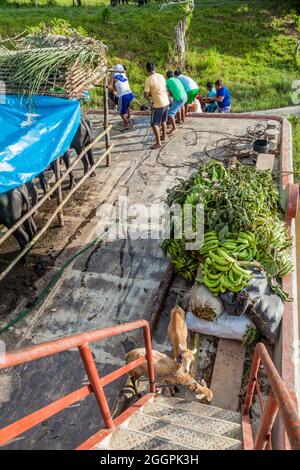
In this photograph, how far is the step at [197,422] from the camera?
3430 mm

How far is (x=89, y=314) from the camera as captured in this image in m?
5.43

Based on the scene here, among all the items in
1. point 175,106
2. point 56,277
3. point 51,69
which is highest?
point 51,69

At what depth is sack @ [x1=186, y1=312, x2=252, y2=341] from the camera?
4.77m

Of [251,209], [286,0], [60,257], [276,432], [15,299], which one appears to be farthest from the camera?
[286,0]

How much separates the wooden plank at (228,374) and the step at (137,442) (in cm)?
139

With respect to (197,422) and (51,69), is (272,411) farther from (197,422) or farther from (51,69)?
(51,69)

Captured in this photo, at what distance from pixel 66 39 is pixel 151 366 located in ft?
20.2

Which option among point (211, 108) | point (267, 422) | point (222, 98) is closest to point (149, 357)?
point (267, 422)

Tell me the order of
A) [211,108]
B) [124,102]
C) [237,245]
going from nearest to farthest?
[237,245], [124,102], [211,108]

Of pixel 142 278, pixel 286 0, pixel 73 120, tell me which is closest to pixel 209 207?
pixel 142 278

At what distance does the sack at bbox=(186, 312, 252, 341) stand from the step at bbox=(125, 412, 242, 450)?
1511mm

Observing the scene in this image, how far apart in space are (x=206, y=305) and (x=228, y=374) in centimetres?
78
